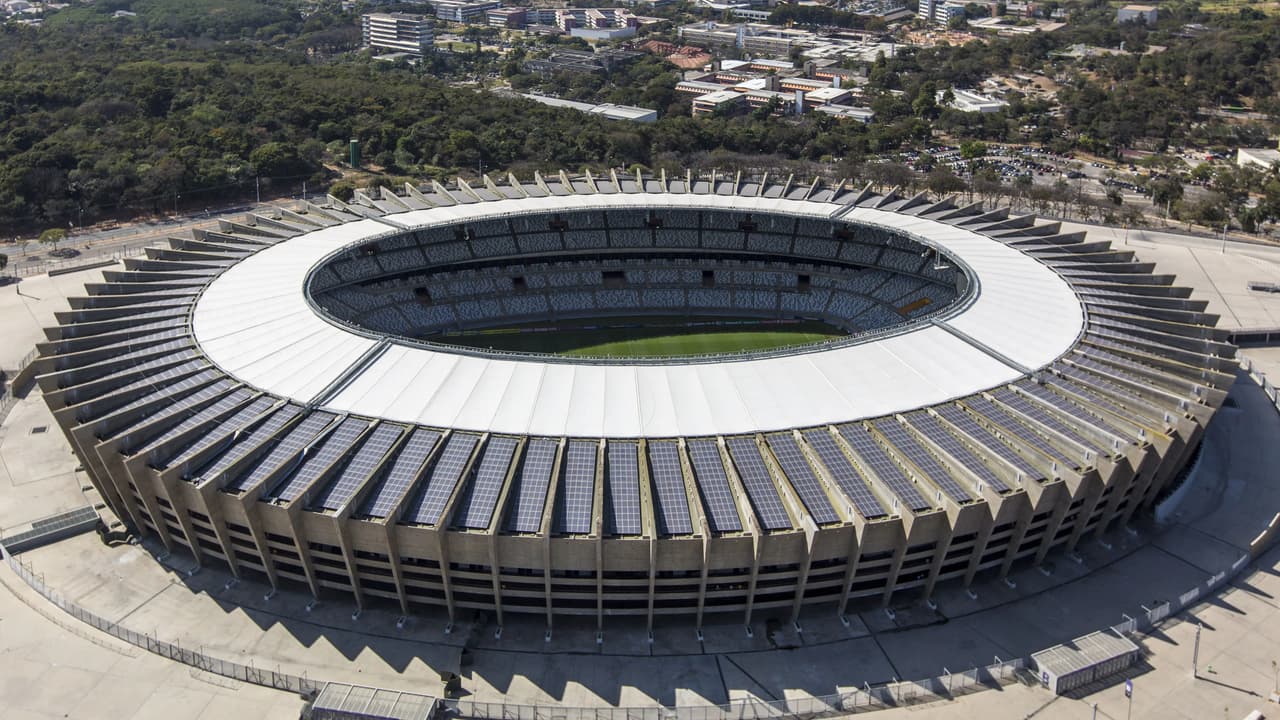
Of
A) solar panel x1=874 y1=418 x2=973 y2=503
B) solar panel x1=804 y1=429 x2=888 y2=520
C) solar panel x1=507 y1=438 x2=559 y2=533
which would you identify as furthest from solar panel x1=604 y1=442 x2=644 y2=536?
solar panel x1=874 y1=418 x2=973 y2=503

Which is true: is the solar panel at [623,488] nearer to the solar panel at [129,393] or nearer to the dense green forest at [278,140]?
the solar panel at [129,393]

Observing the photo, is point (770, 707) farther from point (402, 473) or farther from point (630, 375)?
point (402, 473)

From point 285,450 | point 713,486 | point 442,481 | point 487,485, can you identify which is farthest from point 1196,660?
point 285,450

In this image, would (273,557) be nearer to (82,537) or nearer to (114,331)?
(82,537)

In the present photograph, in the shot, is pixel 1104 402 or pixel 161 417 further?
pixel 1104 402

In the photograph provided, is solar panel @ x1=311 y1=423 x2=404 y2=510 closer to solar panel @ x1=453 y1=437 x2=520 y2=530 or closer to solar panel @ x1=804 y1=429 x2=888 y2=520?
solar panel @ x1=453 y1=437 x2=520 y2=530

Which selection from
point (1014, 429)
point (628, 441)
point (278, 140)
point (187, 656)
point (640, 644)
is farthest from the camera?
point (278, 140)

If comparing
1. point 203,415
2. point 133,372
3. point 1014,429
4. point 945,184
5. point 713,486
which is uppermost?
point 945,184
